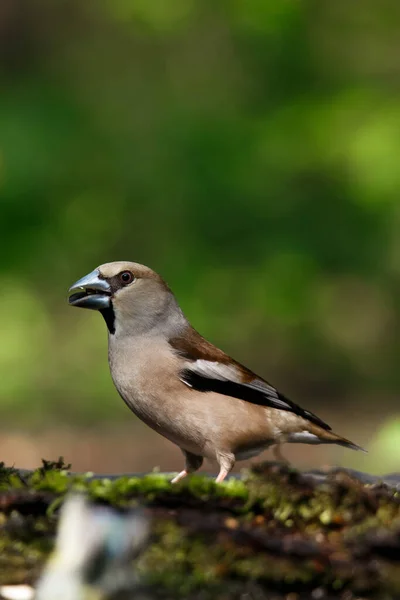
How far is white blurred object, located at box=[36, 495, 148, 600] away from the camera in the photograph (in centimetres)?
286

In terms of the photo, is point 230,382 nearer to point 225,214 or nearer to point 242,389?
point 242,389

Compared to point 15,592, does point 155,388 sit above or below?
above

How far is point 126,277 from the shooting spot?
5.79 meters

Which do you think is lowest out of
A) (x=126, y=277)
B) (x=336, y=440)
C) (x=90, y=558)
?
(x=90, y=558)

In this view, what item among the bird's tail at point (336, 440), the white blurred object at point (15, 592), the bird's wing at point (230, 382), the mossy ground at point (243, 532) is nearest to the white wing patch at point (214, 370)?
the bird's wing at point (230, 382)

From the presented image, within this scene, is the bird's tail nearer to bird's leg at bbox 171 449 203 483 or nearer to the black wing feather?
the black wing feather

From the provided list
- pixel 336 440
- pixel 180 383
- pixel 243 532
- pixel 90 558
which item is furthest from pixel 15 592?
pixel 336 440

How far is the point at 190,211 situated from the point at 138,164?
3.88ft

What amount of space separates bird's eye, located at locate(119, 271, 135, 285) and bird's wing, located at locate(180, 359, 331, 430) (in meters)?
0.62

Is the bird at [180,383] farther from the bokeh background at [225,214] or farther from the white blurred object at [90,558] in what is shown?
the bokeh background at [225,214]

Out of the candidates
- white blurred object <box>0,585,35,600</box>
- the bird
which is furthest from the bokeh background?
white blurred object <box>0,585,35,600</box>

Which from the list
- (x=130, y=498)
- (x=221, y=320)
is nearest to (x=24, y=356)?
(x=221, y=320)

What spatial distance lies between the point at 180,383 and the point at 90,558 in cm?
267

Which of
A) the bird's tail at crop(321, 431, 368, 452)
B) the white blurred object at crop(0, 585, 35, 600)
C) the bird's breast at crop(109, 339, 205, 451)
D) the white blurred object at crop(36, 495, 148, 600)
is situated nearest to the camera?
the white blurred object at crop(36, 495, 148, 600)
